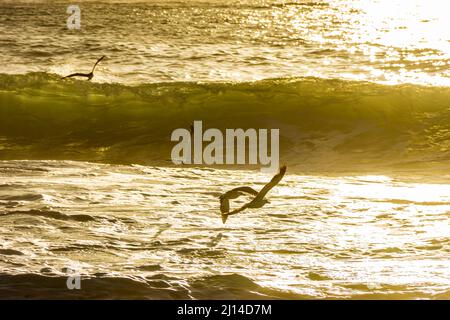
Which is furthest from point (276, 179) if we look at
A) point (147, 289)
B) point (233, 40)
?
point (233, 40)

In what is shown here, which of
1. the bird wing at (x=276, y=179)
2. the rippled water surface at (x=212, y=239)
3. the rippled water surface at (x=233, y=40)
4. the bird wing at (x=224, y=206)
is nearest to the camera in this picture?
the bird wing at (x=276, y=179)

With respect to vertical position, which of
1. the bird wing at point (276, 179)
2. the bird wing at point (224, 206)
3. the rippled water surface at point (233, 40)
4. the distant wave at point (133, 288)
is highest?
the rippled water surface at point (233, 40)

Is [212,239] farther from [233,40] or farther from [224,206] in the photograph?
[233,40]

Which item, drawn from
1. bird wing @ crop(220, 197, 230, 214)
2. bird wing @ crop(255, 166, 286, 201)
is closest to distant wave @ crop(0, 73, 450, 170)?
bird wing @ crop(220, 197, 230, 214)

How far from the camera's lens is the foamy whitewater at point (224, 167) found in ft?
17.7

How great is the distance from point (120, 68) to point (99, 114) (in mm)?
1781

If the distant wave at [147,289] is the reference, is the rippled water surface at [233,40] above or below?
above

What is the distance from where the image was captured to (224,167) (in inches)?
408

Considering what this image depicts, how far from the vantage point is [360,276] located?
17.5 feet

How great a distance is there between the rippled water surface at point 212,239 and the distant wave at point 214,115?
13.2ft

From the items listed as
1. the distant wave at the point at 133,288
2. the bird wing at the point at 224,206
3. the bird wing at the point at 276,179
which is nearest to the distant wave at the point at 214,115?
the bird wing at the point at 224,206

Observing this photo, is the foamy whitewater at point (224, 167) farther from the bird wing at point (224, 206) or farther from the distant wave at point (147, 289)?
the bird wing at point (224, 206)

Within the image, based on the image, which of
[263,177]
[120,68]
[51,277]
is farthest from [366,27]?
[51,277]

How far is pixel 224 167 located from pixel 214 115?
14.1ft
